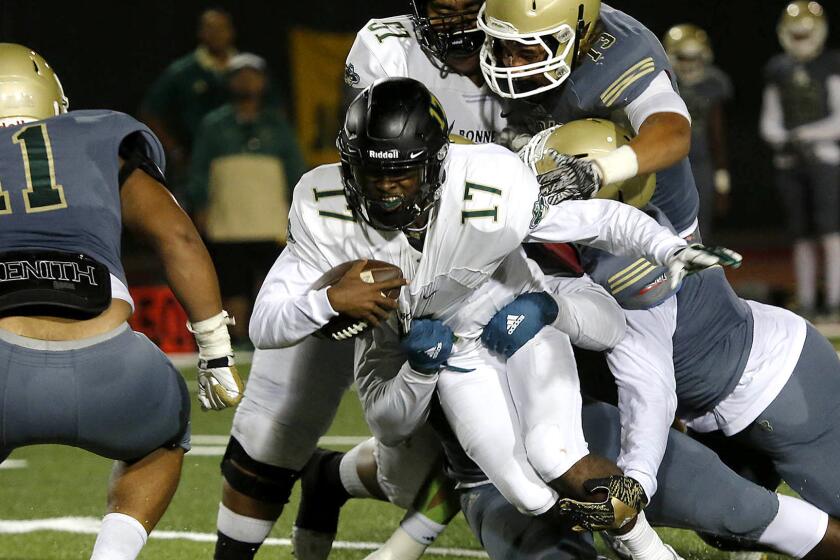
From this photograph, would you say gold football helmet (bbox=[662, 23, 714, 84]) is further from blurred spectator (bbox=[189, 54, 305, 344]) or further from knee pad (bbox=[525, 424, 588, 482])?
knee pad (bbox=[525, 424, 588, 482])

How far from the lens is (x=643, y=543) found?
3.12 metres

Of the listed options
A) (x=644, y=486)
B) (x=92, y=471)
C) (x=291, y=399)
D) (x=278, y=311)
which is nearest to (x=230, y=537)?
(x=291, y=399)

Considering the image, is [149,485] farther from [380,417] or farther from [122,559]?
[380,417]

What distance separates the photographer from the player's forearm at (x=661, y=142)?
3.28 metres

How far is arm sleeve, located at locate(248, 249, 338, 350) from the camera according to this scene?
288 cm

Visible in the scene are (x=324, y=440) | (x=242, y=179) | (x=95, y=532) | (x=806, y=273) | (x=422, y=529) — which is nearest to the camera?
(x=422, y=529)

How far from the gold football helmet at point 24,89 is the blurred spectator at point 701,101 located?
549 centimetres

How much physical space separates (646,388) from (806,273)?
578 cm

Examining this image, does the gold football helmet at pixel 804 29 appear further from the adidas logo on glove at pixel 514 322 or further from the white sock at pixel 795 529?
the adidas logo on glove at pixel 514 322

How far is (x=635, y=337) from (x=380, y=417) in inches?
25.8

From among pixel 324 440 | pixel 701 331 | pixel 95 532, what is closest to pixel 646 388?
pixel 701 331

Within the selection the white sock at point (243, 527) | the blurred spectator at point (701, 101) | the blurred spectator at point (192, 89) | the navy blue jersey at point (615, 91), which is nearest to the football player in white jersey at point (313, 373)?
the white sock at point (243, 527)

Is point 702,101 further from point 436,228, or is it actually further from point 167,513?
point 436,228

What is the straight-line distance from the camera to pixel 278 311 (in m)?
2.95
